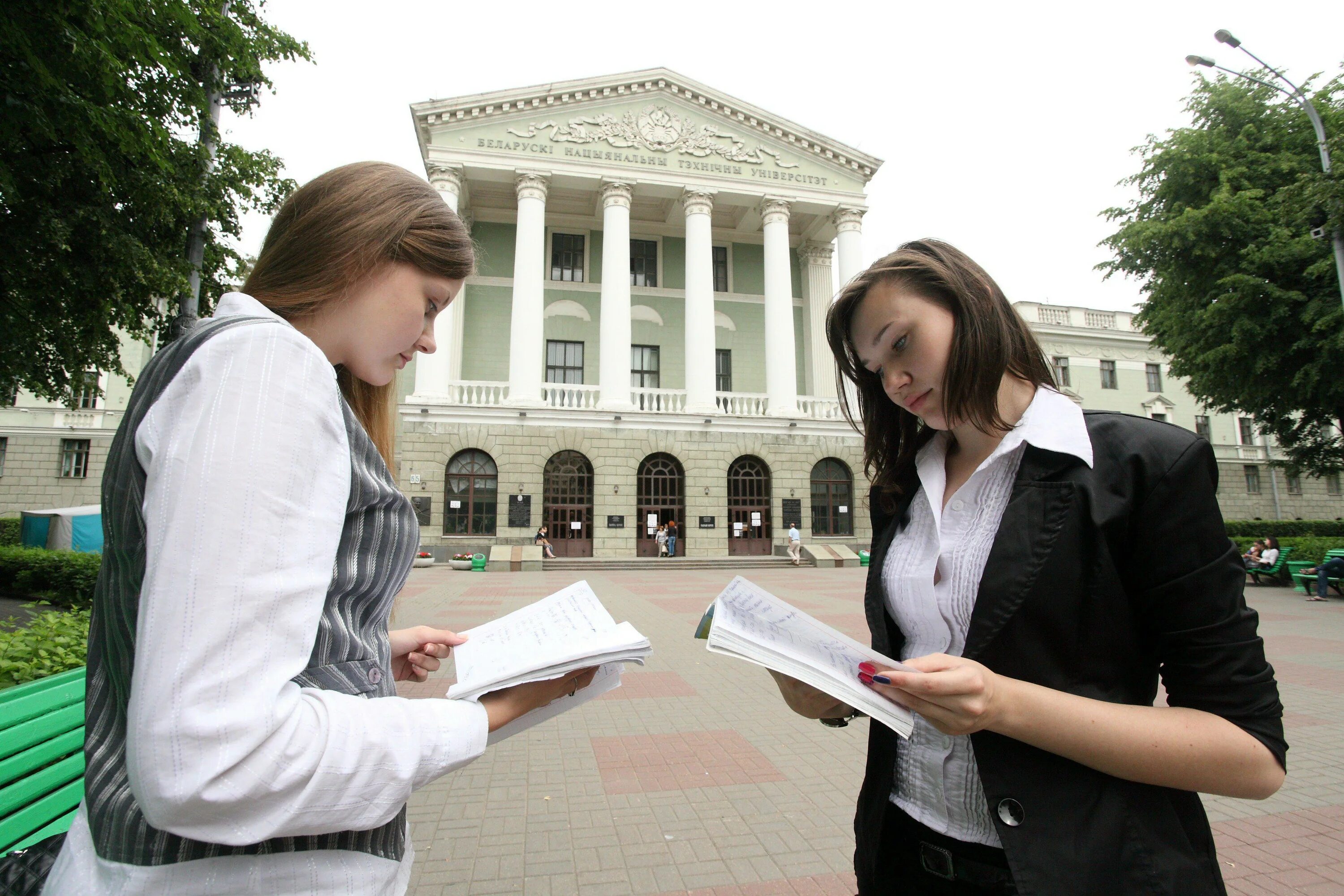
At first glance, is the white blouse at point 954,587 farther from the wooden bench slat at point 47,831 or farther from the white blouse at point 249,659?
the wooden bench slat at point 47,831

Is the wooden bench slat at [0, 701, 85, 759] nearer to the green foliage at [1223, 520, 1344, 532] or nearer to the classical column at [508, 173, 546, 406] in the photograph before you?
the classical column at [508, 173, 546, 406]

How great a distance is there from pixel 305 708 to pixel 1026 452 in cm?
143

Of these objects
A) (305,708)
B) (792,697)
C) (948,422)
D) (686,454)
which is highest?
(686,454)

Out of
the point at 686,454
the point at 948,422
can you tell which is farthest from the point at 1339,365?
the point at 948,422

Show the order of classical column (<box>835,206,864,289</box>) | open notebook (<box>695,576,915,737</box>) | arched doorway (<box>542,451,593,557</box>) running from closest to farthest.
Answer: open notebook (<box>695,576,915,737</box>) < arched doorway (<box>542,451,593,557</box>) < classical column (<box>835,206,864,289</box>)

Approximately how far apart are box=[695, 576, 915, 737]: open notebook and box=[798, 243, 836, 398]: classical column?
28.4 m

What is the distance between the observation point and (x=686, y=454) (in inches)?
1043

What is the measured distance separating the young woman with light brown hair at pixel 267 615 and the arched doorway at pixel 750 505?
26.0 m

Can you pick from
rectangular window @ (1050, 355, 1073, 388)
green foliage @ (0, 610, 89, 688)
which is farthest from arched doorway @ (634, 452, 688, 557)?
rectangular window @ (1050, 355, 1073, 388)

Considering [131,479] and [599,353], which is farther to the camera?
[599,353]

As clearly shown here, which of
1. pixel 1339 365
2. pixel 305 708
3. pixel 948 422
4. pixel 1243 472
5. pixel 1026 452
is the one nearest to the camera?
pixel 305 708

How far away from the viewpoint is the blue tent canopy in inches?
904

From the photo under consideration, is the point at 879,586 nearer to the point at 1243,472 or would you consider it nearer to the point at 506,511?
the point at 506,511

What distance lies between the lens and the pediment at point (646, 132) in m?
27.2
